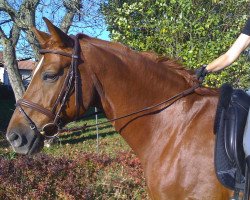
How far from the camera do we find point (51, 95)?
2914 mm

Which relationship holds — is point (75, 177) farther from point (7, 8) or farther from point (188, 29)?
point (7, 8)

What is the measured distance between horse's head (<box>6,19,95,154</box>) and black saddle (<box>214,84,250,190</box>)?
1.02 meters

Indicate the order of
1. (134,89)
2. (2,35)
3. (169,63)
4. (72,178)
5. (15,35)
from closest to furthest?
(134,89) → (169,63) → (72,178) → (2,35) → (15,35)

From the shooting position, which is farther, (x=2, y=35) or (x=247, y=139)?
(x=2, y=35)

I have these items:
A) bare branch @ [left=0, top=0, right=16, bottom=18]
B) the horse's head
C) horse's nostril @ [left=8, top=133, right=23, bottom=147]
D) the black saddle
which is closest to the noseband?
the horse's head

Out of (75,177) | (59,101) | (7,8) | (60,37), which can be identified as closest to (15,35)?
(7,8)

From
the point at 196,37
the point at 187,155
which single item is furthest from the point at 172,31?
the point at 187,155

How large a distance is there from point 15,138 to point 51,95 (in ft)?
1.39

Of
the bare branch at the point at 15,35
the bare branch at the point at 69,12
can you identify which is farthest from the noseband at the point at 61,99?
the bare branch at the point at 15,35

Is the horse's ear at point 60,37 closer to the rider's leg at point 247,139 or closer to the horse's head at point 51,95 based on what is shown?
the horse's head at point 51,95

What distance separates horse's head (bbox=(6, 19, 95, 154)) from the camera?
Result: 9.50 ft

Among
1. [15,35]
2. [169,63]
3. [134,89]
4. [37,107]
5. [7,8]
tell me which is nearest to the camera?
[37,107]

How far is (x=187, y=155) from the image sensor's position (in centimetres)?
281

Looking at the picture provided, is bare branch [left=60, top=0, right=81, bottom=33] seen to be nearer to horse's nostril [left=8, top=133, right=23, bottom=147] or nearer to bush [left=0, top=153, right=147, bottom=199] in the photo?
bush [left=0, top=153, right=147, bottom=199]
